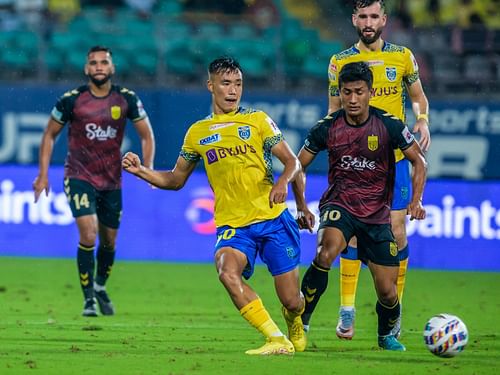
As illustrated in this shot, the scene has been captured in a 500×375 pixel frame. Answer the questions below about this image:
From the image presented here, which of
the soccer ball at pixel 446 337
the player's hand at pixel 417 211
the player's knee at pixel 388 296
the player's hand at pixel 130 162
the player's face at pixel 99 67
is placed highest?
the player's face at pixel 99 67

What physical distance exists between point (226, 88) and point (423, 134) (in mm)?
1750

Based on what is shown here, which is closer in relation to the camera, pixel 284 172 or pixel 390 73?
pixel 284 172

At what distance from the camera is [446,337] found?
794 centimetres

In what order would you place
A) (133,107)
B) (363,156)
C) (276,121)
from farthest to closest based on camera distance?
(276,121) < (133,107) < (363,156)

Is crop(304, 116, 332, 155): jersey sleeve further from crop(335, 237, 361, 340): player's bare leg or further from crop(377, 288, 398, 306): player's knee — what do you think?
crop(377, 288, 398, 306): player's knee

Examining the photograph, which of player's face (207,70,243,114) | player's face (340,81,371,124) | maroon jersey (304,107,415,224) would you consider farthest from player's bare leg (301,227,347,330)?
player's face (207,70,243,114)

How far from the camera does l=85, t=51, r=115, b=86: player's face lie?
36.9 ft

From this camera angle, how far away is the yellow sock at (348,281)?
9.21 meters

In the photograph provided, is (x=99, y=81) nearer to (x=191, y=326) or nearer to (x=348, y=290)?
(x=191, y=326)

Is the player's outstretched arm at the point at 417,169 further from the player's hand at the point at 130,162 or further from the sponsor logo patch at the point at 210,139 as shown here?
the player's hand at the point at 130,162

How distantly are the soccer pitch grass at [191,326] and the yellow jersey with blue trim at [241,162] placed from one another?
98 cm

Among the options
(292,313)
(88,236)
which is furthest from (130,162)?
(88,236)

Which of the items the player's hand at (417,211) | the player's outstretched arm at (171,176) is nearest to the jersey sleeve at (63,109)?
the player's outstretched arm at (171,176)

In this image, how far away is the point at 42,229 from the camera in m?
16.5
